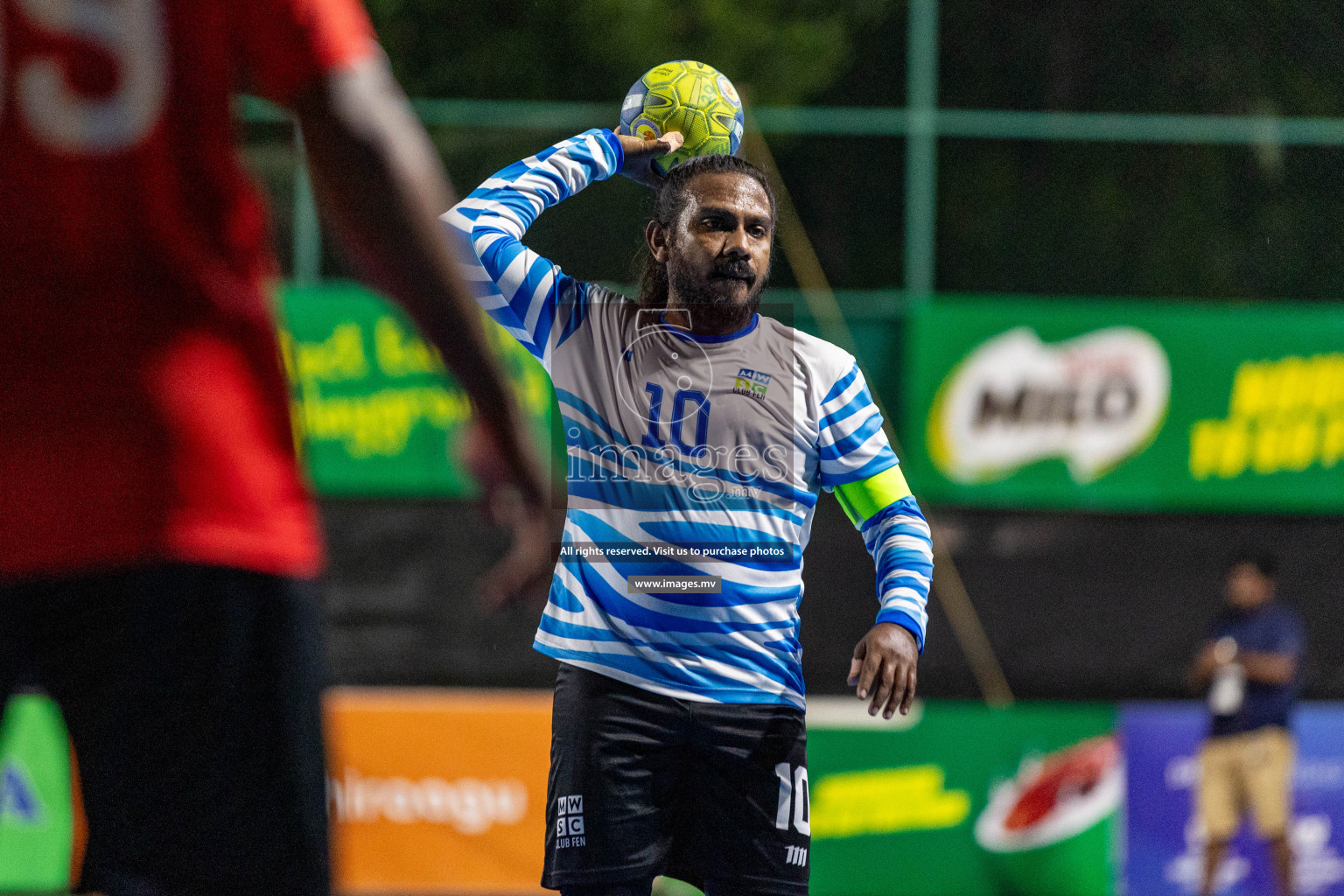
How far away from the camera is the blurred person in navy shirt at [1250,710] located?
6867mm

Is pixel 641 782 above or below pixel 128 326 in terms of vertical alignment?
below

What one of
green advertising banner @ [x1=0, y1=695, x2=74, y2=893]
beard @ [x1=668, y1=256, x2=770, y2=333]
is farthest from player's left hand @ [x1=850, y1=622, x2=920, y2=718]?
green advertising banner @ [x1=0, y1=695, x2=74, y2=893]

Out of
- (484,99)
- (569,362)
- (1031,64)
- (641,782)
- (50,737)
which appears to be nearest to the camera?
(641,782)

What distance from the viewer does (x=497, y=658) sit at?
6.86 meters

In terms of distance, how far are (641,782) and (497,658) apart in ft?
14.0

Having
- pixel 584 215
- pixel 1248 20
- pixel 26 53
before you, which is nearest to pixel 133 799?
pixel 26 53

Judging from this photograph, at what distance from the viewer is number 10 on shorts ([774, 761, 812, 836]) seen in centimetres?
271

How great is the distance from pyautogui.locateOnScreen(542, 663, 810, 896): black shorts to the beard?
2.29ft

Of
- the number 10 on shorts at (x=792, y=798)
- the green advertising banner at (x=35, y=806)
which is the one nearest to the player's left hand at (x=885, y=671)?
the number 10 on shorts at (x=792, y=798)

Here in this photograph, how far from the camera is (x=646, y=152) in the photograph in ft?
9.83

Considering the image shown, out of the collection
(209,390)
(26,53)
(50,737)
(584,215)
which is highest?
(584,215)

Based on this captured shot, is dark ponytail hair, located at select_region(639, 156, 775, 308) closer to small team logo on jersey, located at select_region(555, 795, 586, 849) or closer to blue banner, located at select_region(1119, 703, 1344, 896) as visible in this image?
small team logo on jersey, located at select_region(555, 795, 586, 849)

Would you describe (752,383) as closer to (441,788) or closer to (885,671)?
(885,671)

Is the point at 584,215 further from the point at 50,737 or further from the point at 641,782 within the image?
the point at 50,737
